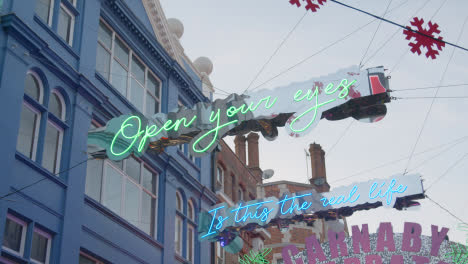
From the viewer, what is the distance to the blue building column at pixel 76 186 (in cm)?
1616

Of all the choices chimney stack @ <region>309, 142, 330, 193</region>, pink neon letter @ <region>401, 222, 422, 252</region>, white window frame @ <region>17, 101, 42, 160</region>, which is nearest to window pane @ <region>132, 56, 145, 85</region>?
white window frame @ <region>17, 101, 42, 160</region>

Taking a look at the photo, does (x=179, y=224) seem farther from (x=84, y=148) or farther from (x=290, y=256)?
(x=84, y=148)

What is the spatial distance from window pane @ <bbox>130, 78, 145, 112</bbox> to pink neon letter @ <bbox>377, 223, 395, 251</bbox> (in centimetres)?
863

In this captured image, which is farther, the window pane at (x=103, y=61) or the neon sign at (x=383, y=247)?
the window pane at (x=103, y=61)

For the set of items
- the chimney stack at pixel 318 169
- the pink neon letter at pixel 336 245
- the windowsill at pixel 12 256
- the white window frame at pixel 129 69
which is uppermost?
the chimney stack at pixel 318 169

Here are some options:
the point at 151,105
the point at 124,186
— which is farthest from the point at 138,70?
the point at 124,186

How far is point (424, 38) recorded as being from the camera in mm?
9789

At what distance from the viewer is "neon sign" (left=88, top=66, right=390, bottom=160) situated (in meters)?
14.8

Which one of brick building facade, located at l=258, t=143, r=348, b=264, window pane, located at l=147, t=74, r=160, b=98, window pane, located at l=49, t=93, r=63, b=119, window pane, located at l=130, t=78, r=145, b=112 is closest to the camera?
window pane, located at l=49, t=93, r=63, b=119

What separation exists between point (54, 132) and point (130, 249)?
411cm

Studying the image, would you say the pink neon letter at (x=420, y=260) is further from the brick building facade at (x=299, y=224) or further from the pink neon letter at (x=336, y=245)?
the brick building facade at (x=299, y=224)

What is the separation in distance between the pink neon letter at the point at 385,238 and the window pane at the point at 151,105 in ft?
28.8

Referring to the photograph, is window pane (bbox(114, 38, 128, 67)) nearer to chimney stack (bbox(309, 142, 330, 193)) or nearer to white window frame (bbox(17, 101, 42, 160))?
white window frame (bbox(17, 101, 42, 160))

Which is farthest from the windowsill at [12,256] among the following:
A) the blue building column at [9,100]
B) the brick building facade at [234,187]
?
the brick building facade at [234,187]
